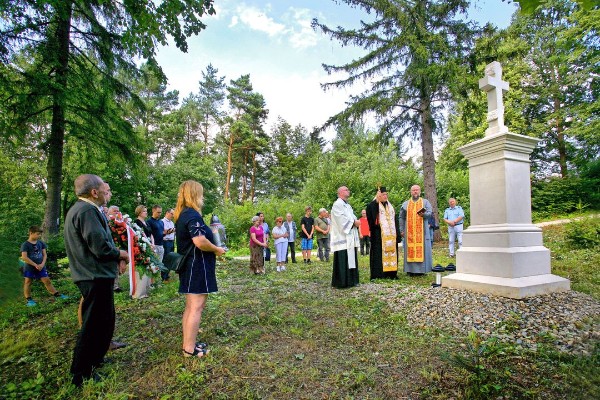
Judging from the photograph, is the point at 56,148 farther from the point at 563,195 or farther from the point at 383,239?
the point at 563,195

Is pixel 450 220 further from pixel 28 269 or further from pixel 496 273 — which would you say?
pixel 28 269

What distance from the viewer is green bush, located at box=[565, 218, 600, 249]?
8656 mm

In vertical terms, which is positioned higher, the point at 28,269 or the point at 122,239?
the point at 122,239

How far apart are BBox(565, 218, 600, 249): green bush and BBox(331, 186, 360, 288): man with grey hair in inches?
257

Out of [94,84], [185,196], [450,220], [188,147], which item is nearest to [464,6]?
[450,220]

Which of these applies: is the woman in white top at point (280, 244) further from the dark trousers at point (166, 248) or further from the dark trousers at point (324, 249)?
the dark trousers at point (166, 248)

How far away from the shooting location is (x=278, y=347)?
3807 mm

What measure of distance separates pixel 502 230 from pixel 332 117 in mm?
10635

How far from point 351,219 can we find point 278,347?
11.5 feet

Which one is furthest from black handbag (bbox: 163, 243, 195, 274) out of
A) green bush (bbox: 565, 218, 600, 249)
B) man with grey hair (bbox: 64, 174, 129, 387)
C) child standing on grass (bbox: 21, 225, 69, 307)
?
green bush (bbox: 565, 218, 600, 249)

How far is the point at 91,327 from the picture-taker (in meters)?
3.14

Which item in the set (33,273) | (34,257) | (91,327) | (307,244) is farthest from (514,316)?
(307,244)

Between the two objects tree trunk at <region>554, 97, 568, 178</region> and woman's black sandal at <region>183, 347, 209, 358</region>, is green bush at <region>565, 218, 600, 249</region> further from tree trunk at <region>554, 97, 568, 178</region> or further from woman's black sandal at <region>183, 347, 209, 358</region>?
tree trunk at <region>554, 97, 568, 178</region>

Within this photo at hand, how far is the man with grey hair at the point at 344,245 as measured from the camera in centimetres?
666
